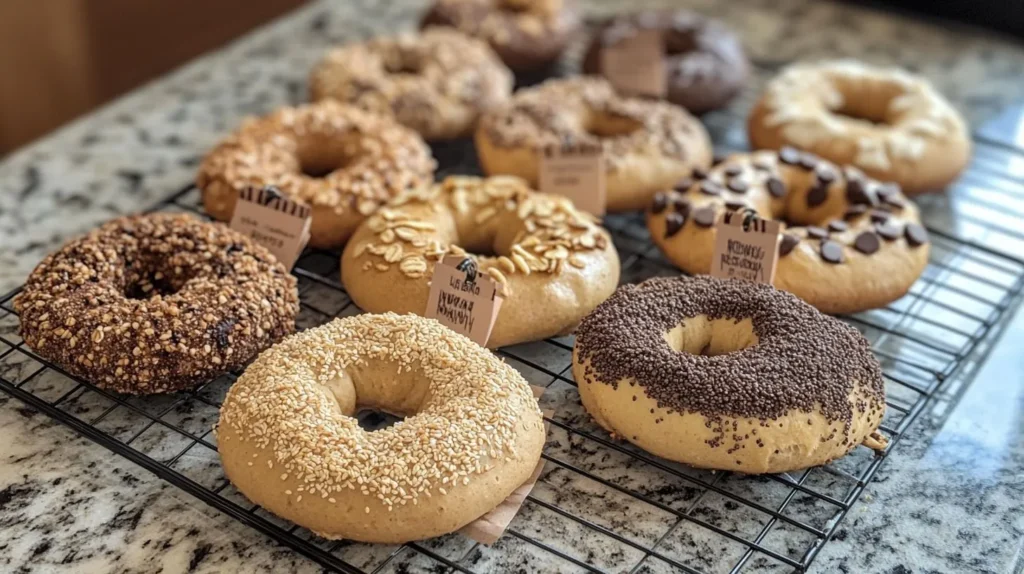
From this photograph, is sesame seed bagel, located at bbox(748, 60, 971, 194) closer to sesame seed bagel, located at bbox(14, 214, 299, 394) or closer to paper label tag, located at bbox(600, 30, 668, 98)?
paper label tag, located at bbox(600, 30, 668, 98)

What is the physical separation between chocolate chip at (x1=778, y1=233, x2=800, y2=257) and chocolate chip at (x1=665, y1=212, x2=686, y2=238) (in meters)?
0.27

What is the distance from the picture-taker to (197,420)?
7.41ft

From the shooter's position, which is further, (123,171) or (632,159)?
(123,171)

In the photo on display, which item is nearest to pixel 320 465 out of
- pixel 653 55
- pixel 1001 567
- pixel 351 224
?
pixel 351 224

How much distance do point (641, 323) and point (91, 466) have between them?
122 centimetres

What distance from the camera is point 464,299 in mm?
2383

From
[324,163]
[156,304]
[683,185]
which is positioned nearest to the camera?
[156,304]

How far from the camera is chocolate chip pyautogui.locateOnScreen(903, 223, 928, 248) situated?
265 centimetres

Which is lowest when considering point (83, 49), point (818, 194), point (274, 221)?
point (83, 49)

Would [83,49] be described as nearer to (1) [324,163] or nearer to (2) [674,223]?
(1) [324,163]

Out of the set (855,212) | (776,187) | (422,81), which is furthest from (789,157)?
(422,81)

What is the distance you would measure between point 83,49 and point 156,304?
8.89 feet

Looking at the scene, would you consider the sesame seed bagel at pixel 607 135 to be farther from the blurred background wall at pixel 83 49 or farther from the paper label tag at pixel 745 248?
the blurred background wall at pixel 83 49

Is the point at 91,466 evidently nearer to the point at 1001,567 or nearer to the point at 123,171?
the point at 123,171
